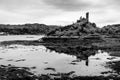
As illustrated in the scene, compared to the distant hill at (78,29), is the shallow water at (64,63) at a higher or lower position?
lower

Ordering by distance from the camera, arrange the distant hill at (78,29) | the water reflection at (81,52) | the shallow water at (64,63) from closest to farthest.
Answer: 1. the shallow water at (64,63)
2. the water reflection at (81,52)
3. the distant hill at (78,29)

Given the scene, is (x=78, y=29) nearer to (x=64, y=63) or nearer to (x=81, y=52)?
(x=81, y=52)

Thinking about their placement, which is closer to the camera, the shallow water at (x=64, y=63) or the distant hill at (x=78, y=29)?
the shallow water at (x=64, y=63)

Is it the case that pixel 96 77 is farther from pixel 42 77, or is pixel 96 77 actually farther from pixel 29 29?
pixel 29 29

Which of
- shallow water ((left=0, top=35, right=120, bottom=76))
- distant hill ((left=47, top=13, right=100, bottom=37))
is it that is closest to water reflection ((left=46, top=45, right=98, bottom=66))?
shallow water ((left=0, top=35, right=120, bottom=76))

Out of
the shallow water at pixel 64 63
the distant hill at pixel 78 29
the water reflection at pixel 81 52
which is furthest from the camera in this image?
the distant hill at pixel 78 29

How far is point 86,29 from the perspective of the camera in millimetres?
74625

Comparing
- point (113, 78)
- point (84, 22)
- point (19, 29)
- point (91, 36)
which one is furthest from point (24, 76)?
point (19, 29)

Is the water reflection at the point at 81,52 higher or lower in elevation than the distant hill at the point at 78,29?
lower

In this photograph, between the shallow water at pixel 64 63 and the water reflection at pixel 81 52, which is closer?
the shallow water at pixel 64 63

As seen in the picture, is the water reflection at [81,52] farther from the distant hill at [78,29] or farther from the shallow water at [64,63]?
the distant hill at [78,29]

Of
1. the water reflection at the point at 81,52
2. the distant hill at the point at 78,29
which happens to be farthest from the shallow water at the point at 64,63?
the distant hill at the point at 78,29

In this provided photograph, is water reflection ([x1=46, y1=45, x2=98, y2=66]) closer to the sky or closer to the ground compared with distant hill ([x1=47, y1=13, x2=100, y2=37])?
closer to the ground

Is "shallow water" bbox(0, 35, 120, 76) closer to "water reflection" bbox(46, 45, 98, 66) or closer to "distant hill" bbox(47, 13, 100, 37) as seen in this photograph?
"water reflection" bbox(46, 45, 98, 66)
